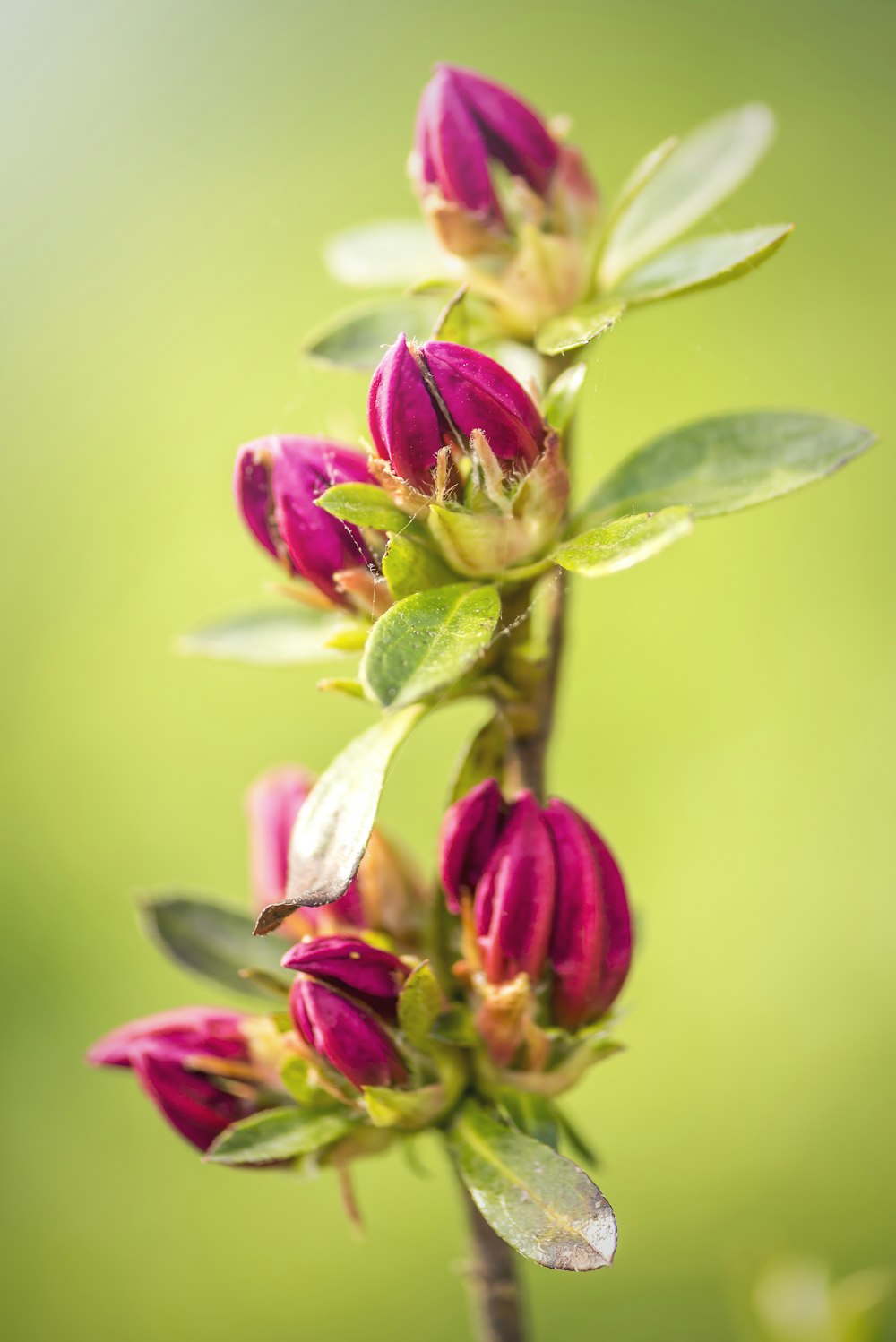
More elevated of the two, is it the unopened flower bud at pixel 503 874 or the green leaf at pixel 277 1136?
the unopened flower bud at pixel 503 874

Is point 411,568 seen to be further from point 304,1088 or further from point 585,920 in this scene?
point 304,1088

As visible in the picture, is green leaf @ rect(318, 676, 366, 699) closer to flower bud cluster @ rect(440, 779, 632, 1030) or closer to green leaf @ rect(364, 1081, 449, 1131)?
flower bud cluster @ rect(440, 779, 632, 1030)

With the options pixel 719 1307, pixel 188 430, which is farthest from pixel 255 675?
pixel 719 1307

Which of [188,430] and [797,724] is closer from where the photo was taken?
[797,724]

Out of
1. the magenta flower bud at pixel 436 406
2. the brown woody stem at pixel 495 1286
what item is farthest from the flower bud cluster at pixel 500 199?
the brown woody stem at pixel 495 1286

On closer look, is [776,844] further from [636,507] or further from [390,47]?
[390,47]

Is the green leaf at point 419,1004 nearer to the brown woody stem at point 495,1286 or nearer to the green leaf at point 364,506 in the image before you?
the brown woody stem at point 495,1286

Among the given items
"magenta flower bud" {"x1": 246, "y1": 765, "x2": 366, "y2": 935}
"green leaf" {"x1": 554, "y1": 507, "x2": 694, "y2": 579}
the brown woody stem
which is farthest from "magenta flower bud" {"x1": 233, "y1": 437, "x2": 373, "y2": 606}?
the brown woody stem
